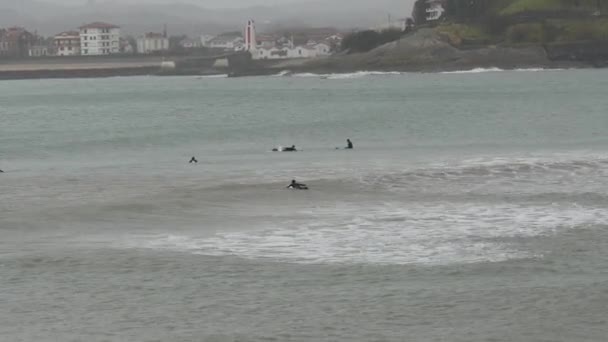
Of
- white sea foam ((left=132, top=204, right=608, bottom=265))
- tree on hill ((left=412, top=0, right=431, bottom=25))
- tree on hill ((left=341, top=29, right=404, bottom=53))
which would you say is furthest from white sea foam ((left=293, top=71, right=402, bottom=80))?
white sea foam ((left=132, top=204, right=608, bottom=265))

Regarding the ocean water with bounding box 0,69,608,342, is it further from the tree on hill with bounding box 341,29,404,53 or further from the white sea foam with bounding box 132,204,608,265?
the tree on hill with bounding box 341,29,404,53

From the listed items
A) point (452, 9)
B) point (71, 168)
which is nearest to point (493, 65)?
point (452, 9)

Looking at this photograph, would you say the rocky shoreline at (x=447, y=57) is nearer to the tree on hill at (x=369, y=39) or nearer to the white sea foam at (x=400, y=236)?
the tree on hill at (x=369, y=39)

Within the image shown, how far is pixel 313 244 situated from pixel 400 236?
1303mm

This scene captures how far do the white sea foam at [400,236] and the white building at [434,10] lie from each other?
164 metres

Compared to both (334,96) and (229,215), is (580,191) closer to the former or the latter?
(229,215)

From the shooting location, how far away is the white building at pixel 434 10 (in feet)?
602

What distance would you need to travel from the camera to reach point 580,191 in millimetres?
22312

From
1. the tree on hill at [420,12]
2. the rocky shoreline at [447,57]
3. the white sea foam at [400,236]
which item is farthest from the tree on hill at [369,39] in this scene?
the white sea foam at [400,236]

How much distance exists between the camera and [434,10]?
187m

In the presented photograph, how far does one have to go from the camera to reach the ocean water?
40.8 ft

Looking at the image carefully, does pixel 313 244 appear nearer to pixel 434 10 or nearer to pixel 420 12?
pixel 420 12

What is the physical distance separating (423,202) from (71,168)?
13.0 metres

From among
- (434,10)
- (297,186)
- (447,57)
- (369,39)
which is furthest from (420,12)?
(297,186)
